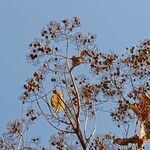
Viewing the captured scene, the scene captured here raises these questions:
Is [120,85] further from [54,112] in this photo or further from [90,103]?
[54,112]

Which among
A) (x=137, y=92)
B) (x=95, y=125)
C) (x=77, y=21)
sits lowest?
(x=95, y=125)

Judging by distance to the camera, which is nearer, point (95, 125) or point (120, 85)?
point (95, 125)

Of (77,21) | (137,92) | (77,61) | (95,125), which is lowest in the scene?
(95,125)

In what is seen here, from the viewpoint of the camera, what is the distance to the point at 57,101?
1021 centimetres

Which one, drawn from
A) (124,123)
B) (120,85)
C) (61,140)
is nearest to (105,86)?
(120,85)

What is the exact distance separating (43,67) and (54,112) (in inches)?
46.8

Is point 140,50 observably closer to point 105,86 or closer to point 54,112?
point 105,86

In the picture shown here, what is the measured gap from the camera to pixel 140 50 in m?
10.6

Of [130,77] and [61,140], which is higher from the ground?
[130,77]

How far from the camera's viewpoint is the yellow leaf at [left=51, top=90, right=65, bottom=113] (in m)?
10.2

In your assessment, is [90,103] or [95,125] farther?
[90,103]

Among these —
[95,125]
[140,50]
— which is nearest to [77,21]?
[140,50]

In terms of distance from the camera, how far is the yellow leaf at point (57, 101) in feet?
33.3

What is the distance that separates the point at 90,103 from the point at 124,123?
3.49 feet
